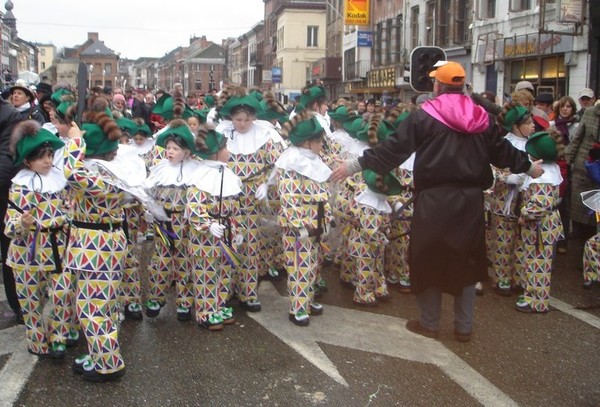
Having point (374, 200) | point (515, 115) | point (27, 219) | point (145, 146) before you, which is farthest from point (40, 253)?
point (515, 115)

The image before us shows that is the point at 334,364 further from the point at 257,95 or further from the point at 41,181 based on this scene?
the point at 257,95

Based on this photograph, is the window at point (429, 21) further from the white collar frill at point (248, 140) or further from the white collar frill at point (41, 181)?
the white collar frill at point (41, 181)

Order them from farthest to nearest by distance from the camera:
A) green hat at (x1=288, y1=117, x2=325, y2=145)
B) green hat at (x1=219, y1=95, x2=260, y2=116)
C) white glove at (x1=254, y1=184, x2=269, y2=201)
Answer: green hat at (x1=219, y1=95, x2=260, y2=116)
white glove at (x1=254, y1=184, x2=269, y2=201)
green hat at (x1=288, y1=117, x2=325, y2=145)

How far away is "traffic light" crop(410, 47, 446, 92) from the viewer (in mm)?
9016

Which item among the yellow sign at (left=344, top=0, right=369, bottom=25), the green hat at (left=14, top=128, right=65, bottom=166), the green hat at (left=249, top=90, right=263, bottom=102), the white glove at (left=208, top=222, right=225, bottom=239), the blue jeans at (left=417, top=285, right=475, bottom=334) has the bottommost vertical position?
the blue jeans at (left=417, top=285, right=475, bottom=334)

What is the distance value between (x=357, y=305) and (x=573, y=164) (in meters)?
3.79

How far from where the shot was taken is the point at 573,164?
8.52m

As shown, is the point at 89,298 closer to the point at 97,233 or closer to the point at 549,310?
the point at 97,233

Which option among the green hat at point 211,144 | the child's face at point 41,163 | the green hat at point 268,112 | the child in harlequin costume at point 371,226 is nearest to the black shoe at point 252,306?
Answer: the child in harlequin costume at point 371,226

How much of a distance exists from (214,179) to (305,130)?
935 millimetres

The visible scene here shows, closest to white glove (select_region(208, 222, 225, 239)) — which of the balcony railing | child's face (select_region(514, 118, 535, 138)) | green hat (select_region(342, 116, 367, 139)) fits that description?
green hat (select_region(342, 116, 367, 139))

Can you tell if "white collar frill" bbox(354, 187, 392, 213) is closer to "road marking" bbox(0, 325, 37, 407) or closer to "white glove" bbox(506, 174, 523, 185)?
"white glove" bbox(506, 174, 523, 185)

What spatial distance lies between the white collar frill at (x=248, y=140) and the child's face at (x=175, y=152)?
85 centimetres

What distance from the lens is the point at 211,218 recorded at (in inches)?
216
